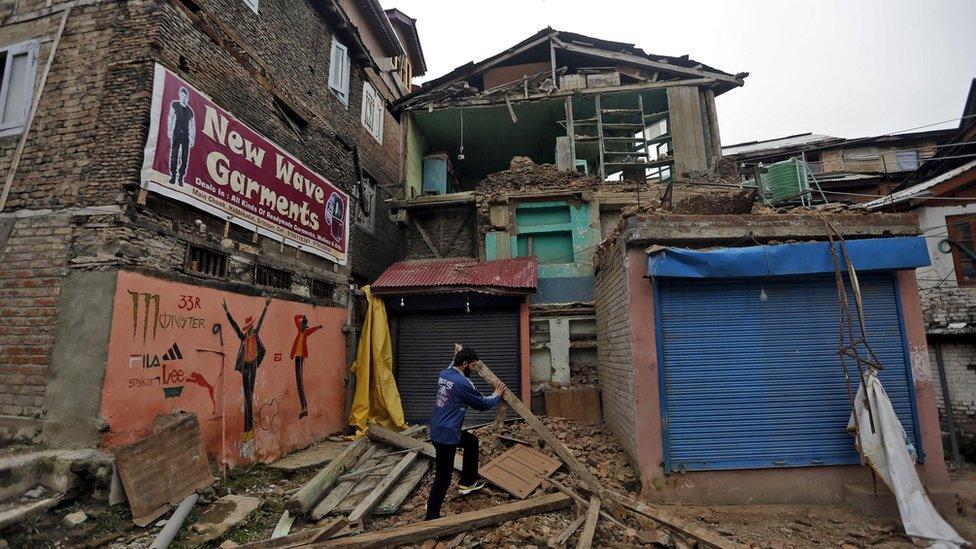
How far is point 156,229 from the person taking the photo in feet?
19.6

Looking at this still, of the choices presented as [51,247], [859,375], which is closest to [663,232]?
[859,375]

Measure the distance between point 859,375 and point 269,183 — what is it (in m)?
9.94

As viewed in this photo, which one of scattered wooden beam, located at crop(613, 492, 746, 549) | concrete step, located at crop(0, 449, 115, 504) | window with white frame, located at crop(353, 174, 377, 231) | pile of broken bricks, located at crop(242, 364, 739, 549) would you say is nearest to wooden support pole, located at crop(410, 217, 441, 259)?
window with white frame, located at crop(353, 174, 377, 231)

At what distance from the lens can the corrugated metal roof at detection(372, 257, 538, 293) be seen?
10.4 meters

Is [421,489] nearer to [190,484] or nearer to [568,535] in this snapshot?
[568,535]

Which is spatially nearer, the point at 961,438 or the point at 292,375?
the point at 292,375

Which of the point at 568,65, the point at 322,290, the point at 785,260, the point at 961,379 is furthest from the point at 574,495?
the point at 568,65

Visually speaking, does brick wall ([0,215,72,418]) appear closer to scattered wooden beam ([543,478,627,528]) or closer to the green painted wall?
scattered wooden beam ([543,478,627,528])

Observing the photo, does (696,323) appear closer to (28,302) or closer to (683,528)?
(683,528)

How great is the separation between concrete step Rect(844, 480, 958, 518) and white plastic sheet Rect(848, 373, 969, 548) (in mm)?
494

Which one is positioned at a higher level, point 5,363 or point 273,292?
point 273,292

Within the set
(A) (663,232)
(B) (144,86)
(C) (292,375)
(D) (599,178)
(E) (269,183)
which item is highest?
(D) (599,178)

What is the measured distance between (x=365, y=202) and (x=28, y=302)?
822cm

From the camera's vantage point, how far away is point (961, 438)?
1025 cm
